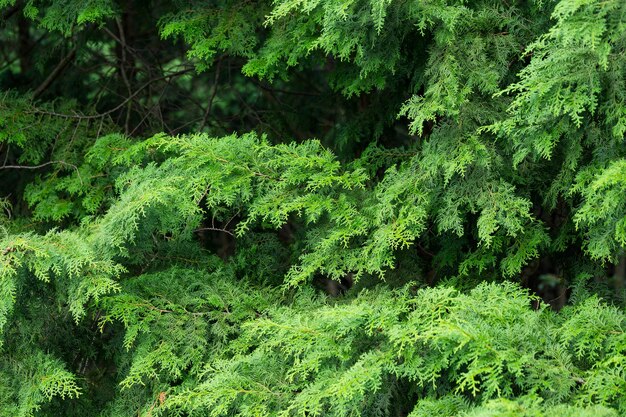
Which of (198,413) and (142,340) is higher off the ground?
(142,340)

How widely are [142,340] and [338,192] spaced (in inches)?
49.2

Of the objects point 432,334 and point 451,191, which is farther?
point 451,191

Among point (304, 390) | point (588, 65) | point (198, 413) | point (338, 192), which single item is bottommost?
point (198, 413)

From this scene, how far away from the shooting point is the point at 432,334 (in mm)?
3262

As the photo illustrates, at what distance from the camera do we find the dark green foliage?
3400 millimetres

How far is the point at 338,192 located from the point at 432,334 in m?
1.23

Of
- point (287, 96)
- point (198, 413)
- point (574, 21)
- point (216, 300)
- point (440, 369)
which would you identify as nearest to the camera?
point (574, 21)

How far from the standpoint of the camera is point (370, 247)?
4.01 meters

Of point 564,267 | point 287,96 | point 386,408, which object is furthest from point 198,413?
point 287,96

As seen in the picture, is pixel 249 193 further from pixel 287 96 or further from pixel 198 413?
pixel 287 96

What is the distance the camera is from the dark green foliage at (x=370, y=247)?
340cm

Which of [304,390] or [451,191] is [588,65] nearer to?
[451,191]

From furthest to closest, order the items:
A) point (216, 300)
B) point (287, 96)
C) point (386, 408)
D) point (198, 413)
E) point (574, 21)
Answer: point (287, 96) → point (216, 300) → point (198, 413) → point (386, 408) → point (574, 21)

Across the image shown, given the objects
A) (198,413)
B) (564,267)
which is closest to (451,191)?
(564,267)
